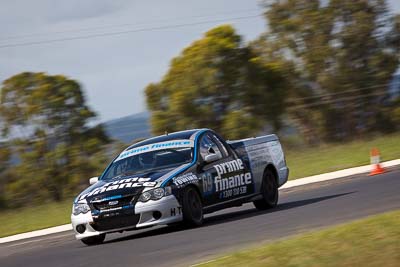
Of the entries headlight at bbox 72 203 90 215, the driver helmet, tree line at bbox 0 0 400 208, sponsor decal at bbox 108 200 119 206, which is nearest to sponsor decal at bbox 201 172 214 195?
the driver helmet

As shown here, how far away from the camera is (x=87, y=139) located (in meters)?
38.2

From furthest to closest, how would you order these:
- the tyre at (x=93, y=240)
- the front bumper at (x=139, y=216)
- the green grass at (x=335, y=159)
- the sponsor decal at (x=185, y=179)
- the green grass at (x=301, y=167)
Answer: the green grass at (x=335, y=159), the green grass at (x=301, y=167), the tyre at (x=93, y=240), the sponsor decal at (x=185, y=179), the front bumper at (x=139, y=216)

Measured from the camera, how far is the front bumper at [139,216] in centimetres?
1377

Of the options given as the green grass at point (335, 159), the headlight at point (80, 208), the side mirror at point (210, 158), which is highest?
the side mirror at point (210, 158)

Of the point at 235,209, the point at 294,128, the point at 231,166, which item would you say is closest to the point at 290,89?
the point at 294,128

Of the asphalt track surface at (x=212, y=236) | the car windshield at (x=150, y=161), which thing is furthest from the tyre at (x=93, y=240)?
the car windshield at (x=150, y=161)

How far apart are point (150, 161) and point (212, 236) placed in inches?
99.9

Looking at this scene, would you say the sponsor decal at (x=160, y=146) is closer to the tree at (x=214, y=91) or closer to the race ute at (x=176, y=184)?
the race ute at (x=176, y=184)

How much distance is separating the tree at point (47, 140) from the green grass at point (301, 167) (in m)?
7.19

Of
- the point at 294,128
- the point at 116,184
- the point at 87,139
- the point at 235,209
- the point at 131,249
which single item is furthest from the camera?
the point at 294,128

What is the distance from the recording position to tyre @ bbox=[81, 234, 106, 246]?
1450 centimetres

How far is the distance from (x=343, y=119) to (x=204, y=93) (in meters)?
7.12

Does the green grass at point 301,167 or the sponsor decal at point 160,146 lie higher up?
the sponsor decal at point 160,146

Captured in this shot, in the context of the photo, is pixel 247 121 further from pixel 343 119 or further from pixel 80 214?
pixel 80 214
